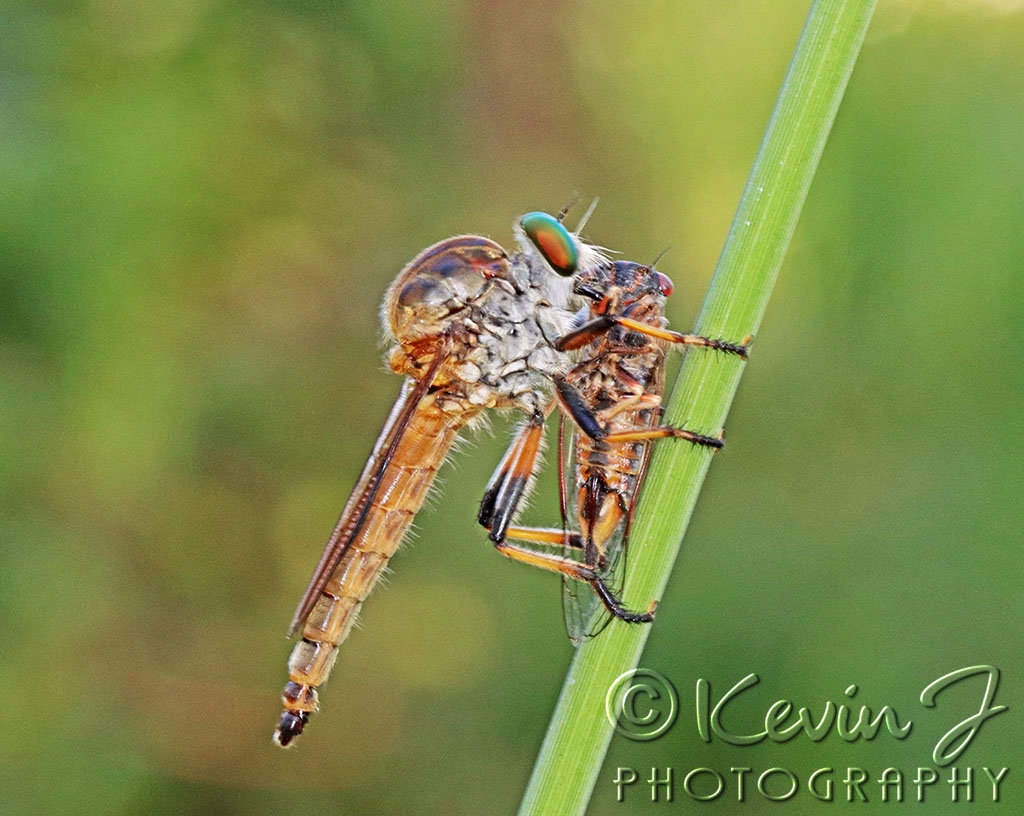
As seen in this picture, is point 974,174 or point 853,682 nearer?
point 853,682

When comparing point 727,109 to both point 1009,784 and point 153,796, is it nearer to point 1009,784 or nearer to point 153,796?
point 1009,784

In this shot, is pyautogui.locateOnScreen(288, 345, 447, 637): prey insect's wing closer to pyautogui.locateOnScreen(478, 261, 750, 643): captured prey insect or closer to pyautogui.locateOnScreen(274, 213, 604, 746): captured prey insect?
pyautogui.locateOnScreen(274, 213, 604, 746): captured prey insect

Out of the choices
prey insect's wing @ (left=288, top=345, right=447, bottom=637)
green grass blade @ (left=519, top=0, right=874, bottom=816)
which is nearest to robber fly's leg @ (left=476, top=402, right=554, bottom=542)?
prey insect's wing @ (left=288, top=345, right=447, bottom=637)

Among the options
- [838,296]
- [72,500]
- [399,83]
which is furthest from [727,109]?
[72,500]

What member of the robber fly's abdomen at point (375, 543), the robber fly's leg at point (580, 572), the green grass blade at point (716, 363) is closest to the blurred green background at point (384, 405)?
the robber fly's leg at point (580, 572)

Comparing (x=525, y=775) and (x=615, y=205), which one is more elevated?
(x=615, y=205)

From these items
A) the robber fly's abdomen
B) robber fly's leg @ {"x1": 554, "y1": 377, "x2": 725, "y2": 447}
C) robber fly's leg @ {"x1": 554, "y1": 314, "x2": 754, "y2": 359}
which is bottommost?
the robber fly's abdomen
